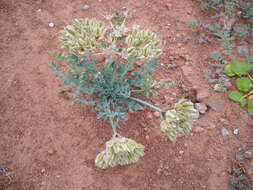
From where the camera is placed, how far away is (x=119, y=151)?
166 centimetres

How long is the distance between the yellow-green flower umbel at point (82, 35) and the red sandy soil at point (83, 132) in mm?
802

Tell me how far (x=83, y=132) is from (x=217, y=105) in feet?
4.44

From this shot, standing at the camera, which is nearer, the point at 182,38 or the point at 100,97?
the point at 100,97

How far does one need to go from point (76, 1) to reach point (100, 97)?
4.90 feet

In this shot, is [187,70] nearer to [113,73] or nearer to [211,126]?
[211,126]

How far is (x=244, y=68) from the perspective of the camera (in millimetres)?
2631

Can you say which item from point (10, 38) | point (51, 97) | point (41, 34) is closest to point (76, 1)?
point (41, 34)

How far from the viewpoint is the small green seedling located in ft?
8.26

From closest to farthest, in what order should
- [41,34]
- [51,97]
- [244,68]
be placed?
[51,97] → [244,68] → [41,34]

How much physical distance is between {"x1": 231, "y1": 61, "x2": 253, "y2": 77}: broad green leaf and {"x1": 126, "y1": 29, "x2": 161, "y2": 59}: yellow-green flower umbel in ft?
3.90

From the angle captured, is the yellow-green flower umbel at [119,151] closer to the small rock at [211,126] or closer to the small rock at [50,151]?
the small rock at [50,151]

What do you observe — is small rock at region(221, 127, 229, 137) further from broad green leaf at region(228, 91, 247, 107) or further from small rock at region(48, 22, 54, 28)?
small rock at region(48, 22, 54, 28)

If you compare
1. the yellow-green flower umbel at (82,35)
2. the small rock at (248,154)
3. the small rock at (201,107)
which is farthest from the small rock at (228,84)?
the yellow-green flower umbel at (82,35)

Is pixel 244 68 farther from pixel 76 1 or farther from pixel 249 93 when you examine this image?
pixel 76 1
